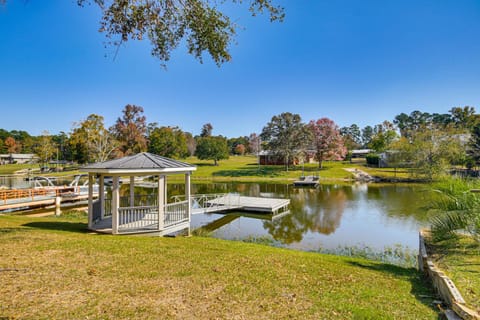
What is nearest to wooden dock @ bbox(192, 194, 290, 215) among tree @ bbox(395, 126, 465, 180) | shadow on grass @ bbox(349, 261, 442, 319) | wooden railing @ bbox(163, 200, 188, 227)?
wooden railing @ bbox(163, 200, 188, 227)

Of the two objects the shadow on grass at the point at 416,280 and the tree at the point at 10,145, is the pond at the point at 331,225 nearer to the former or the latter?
the shadow on grass at the point at 416,280

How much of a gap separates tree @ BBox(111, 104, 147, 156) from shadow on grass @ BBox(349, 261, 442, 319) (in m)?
44.7

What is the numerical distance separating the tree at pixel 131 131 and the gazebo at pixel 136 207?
37781mm

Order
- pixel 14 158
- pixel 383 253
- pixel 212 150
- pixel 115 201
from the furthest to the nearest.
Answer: pixel 14 158 < pixel 212 150 < pixel 383 253 < pixel 115 201

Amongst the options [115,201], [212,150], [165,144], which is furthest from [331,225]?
[212,150]

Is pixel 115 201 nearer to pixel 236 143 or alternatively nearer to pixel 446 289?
pixel 446 289

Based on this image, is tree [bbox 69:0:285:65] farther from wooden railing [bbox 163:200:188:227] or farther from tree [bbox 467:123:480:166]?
tree [bbox 467:123:480:166]

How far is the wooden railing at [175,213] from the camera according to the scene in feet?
33.1

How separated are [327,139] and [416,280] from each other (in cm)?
3949

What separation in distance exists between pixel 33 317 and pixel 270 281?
3.71 m

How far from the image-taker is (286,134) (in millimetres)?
42125

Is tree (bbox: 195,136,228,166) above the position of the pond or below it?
above

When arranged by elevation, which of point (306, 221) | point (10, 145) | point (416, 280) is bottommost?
point (306, 221)

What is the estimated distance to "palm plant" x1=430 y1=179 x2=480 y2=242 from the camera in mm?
A: 4203
